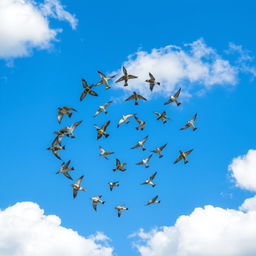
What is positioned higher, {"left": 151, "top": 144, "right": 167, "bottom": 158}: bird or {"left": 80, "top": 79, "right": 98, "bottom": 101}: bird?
{"left": 80, "top": 79, "right": 98, "bottom": 101}: bird

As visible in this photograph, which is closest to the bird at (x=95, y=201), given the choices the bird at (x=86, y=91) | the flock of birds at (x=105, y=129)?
the flock of birds at (x=105, y=129)

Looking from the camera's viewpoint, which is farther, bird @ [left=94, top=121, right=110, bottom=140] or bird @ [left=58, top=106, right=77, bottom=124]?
bird @ [left=94, top=121, right=110, bottom=140]

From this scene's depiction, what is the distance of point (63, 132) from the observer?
1954 inches

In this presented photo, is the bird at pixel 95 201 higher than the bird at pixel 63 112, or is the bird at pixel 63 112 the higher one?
the bird at pixel 63 112

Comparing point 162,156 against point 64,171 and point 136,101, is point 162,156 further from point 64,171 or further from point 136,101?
point 64,171

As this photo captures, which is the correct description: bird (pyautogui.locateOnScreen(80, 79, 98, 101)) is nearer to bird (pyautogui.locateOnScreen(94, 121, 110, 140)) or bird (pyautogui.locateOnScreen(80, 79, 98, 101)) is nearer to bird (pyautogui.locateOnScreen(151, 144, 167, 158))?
bird (pyautogui.locateOnScreen(94, 121, 110, 140))

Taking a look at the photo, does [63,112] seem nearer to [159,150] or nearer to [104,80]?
[104,80]

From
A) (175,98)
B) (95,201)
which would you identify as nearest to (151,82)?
(175,98)

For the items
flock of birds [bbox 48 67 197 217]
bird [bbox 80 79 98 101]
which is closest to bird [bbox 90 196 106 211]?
flock of birds [bbox 48 67 197 217]

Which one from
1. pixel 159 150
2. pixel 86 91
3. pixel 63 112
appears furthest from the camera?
pixel 159 150

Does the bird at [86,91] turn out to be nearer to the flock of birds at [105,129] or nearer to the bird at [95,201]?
the flock of birds at [105,129]

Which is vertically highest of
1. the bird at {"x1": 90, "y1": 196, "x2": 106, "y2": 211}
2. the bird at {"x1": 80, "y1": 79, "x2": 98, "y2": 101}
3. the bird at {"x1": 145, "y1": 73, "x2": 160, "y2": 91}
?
the bird at {"x1": 145, "y1": 73, "x2": 160, "y2": 91}

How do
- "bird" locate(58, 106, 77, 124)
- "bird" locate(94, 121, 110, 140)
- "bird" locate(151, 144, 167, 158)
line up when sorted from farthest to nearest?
"bird" locate(151, 144, 167, 158)
"bird" locate(94, 121, 110, 140)
"bird" locate(58, 106, 77, 124)

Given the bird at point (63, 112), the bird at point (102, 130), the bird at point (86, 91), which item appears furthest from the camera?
the bird at point (102, 130)
